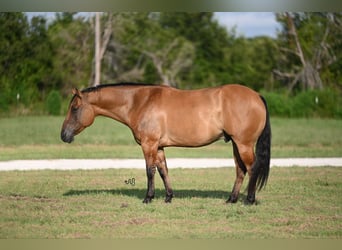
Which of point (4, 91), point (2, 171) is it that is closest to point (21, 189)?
point (2, 171)

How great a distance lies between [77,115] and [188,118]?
1583mm

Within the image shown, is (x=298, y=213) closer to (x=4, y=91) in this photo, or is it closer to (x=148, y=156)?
(x=148, y=156)

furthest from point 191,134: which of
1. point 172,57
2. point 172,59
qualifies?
point 172,57

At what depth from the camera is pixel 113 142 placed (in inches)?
629

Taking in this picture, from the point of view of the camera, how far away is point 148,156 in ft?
27.6

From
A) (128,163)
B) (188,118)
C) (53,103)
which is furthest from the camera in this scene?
(53,103)

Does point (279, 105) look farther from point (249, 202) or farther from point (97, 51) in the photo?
point (249, 202)

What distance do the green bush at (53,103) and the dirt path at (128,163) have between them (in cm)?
425

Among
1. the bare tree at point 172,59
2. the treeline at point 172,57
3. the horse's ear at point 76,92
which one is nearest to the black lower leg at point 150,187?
the horse's ear at point 76,92

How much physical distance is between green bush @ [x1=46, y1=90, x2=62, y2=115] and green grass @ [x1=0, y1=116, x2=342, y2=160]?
0.67 ft

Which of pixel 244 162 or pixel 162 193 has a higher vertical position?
pixel 244 162

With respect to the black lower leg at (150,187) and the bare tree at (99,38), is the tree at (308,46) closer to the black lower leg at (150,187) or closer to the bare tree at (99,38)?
Answer: the bare tree at (99,38)

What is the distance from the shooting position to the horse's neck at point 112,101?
873 cm

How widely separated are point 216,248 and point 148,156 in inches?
78.3
